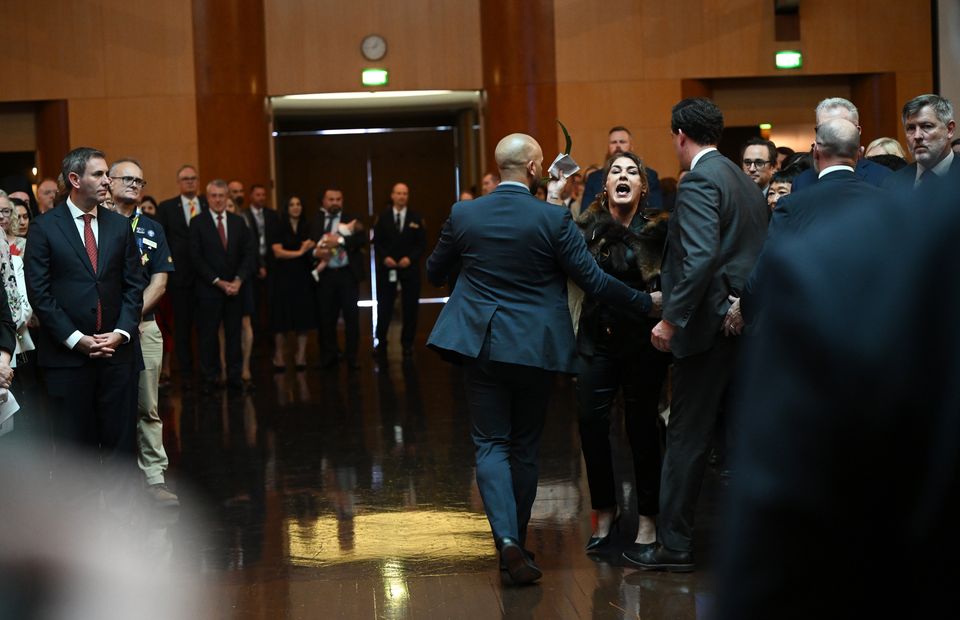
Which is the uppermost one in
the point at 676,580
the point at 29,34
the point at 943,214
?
the point at 29,34

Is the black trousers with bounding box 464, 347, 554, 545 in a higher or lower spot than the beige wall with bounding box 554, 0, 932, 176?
lower

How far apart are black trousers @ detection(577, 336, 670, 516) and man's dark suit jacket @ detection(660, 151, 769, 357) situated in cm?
39

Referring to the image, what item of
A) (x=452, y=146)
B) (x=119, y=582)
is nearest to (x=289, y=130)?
(x=452, y=146)

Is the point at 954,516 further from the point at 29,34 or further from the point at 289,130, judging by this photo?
the point at 289,130

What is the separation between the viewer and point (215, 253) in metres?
9.84

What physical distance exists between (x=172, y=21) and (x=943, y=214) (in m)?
14.3

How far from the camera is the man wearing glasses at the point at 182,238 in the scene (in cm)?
1015

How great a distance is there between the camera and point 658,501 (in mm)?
4766

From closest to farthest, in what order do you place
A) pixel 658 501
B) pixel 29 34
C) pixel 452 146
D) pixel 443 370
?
1. pixel 658 501
2. pixel 443 370
3. pixel 29 34
4. pixel 452 146

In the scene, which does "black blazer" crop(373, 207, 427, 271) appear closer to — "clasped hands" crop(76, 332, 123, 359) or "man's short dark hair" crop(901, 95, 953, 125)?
"clasped hands" crop(76, 332, 123, 359)

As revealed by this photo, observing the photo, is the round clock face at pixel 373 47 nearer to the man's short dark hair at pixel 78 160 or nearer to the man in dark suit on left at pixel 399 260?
the man in dark suit on left at pixel 399 260

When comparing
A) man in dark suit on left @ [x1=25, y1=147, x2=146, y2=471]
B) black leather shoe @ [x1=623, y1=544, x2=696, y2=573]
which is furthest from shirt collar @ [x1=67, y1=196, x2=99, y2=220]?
black leather shoe @ [x1=623, y1=544, x2=696, y2=573]

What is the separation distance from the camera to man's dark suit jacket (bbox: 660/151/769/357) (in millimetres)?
4277

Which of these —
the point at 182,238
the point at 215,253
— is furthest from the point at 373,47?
the point at 215,253
